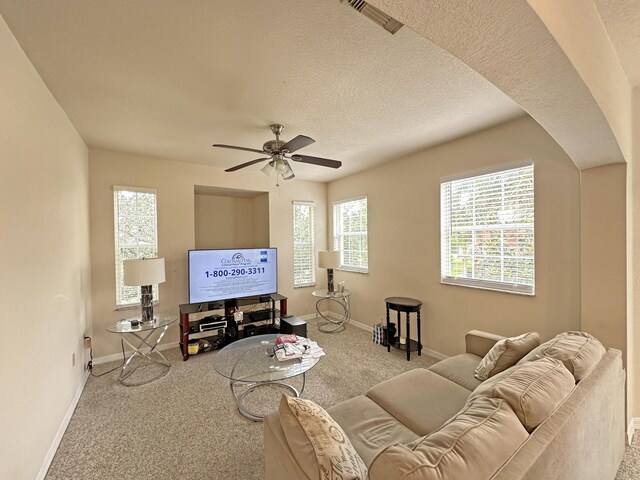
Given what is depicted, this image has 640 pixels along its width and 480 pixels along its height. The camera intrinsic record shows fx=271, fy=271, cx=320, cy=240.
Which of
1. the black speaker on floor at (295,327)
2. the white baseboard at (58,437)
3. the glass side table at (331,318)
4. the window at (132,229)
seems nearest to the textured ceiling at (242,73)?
the window at (132,229)

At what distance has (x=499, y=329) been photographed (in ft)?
9.36

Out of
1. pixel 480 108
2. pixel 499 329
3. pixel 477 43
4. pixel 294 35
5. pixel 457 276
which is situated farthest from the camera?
pixel 457 276

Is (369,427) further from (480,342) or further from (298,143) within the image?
(298,143)

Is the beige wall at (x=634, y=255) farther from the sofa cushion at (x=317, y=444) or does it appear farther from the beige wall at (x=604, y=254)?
the sofa cushion at (x=317, y=444)

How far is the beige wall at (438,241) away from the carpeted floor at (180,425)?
83 centimetres

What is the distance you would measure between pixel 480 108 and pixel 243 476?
134 inches

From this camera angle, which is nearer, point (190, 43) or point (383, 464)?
point (383, 464)

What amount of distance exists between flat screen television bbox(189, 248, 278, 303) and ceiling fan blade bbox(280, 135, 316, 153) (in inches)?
84.1

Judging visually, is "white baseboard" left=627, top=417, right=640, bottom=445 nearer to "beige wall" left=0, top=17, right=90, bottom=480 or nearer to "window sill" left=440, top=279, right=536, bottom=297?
"window sill" left=440, top=279, right=536, bottom=297

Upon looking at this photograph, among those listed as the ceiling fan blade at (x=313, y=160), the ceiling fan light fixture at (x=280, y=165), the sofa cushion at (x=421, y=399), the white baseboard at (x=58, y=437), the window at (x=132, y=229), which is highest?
the ceiling fan blade at (x=313, y=160)

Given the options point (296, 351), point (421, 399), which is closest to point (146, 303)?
point (296, 351)

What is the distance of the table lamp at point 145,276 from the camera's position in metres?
3.00

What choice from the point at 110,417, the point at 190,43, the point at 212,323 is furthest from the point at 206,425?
the point at 190,43

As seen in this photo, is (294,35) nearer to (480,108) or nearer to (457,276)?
(480,108)
